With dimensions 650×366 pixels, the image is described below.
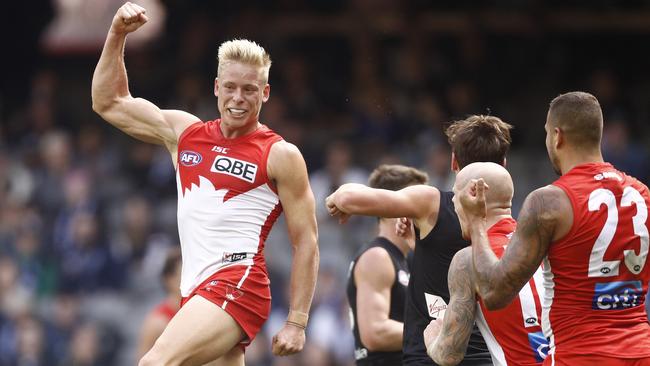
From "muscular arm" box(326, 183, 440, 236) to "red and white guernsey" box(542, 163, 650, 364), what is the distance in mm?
920

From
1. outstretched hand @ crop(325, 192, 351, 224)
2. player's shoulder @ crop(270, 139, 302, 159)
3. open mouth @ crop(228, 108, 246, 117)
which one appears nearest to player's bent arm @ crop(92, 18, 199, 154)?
open mouth @ crop(228, 108, 246, 117)

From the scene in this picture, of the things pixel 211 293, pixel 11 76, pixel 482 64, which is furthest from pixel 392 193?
pixel 11 76

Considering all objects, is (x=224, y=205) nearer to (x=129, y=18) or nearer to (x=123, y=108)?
(x=123, y=108)

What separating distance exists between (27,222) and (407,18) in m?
6.08

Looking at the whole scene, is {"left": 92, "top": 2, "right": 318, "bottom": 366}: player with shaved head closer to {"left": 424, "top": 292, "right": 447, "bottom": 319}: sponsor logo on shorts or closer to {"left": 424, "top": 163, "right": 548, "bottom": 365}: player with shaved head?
{"left": 424, "top": 292, "right": 447, "bottom": 319}: sponsor logo on shorts

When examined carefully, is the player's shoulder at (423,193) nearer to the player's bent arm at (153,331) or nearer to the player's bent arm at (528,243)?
the player's bent arm at (528,243)

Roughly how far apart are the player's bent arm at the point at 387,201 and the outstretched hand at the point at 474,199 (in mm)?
571

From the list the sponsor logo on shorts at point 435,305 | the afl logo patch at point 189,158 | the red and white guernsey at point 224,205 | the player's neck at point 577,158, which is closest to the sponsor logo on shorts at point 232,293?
the red and white guernsey at point 224,205

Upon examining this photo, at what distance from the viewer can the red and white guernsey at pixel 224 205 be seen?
21.4 feet

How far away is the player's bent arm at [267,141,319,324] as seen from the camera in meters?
6.57

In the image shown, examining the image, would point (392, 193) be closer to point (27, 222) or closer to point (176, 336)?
point (176, 336)

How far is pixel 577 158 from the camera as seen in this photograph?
5.37 meters

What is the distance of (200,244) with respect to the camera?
6.54 metres

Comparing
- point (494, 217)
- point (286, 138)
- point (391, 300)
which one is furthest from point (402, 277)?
point (286, 138)
